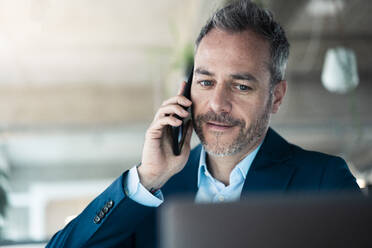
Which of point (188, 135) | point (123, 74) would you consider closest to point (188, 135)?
point (188, 135)

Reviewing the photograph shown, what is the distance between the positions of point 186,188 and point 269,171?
0.25 m

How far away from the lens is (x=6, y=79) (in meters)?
8.00

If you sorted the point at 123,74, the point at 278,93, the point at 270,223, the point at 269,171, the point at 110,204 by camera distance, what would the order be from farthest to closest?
the point at 123,74 → the point at 278,93 → the point at 269,171 → the point at 110,204 → the point at 270,223

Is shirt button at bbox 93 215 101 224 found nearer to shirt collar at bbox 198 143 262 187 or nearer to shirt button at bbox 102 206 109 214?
shirt button at bbox 102 206 109 214

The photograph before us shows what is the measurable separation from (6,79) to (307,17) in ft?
15.1

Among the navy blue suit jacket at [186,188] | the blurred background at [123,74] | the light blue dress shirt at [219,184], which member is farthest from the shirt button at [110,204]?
the blurred background at [123,74]

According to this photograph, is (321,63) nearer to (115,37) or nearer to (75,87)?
(115,37)

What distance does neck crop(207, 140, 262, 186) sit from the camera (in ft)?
4.69

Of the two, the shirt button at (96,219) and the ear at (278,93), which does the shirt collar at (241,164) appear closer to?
the ear at (278,93)

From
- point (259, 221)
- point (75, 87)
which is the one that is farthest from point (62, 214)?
point (259, 221)

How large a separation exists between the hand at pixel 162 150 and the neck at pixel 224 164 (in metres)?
0.09

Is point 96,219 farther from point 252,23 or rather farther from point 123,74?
point 123,74

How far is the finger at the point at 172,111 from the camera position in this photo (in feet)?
4.49

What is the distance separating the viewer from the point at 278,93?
158 centimetres
